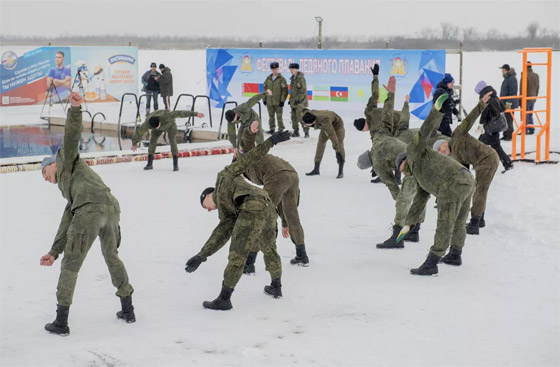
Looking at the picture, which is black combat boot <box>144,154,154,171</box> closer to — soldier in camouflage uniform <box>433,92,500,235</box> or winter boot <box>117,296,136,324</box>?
soldier in camouflage uniform <box>433,92,500,235</box>

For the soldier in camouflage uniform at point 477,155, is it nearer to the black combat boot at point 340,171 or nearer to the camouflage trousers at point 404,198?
the camouflage trousers at point 404,198

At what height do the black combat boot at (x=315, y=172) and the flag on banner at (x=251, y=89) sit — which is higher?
the flag on banner at (x=251, y=89)

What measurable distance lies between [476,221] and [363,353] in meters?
4.03

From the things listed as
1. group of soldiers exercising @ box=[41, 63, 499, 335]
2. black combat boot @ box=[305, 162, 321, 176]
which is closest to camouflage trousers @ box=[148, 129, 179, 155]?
black combat boot @ box=[305, 162, 321, 176]

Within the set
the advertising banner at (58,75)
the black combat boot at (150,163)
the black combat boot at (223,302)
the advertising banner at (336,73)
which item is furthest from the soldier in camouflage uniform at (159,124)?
the advertising banner at (58,75)

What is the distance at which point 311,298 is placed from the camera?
6.95 metres

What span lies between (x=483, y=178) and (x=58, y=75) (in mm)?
19633

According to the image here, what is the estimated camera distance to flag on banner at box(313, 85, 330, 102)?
20625 millimetres

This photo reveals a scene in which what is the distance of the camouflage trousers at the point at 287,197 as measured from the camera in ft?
23.8

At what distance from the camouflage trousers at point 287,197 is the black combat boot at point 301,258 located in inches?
3.4

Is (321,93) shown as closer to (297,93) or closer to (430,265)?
(297,93)

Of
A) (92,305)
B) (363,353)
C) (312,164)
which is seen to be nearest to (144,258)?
(92,305)

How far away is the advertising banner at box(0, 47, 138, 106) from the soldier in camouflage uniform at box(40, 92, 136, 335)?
65.9 feet

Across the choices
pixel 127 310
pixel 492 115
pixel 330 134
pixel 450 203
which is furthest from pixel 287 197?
pixel 330 134
